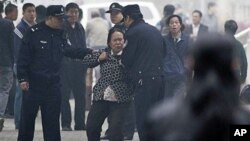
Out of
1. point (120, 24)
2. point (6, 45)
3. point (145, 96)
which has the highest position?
point (120, 24)

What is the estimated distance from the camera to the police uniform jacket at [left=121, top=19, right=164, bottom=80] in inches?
437

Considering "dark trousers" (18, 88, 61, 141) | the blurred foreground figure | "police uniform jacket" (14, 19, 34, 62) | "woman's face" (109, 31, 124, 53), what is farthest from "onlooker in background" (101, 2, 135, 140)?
the blurred foreground figure

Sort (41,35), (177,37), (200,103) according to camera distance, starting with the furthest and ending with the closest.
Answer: (177,37) < (41,35) < (200,103)

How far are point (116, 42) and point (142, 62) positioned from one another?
0.38 metres

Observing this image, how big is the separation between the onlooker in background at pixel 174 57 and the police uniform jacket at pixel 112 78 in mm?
2946

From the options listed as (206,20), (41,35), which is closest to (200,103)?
(41,35)

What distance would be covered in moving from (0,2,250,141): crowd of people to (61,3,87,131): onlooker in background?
0.6 inches

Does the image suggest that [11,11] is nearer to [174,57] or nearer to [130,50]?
[174,57]

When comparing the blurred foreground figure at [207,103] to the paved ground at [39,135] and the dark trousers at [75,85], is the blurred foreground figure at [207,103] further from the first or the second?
the dark trousers at [75,85]

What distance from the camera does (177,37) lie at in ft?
47.1

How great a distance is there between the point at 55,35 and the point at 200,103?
6.41 m

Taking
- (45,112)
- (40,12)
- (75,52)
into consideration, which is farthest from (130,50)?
(40,12)

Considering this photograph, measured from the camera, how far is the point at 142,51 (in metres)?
11.2

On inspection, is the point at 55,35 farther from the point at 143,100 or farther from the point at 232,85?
the point at 232,85
